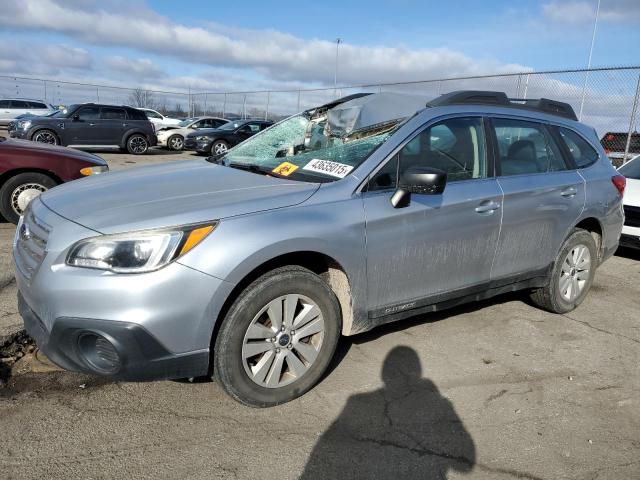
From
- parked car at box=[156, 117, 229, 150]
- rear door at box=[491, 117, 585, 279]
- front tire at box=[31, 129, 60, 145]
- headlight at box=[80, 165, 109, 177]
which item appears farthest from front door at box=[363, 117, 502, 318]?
parked car at box=[156, 117, 229, 150]

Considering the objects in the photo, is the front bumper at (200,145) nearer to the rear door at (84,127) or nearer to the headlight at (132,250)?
the rear door at (84,127)

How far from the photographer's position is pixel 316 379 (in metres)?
3.11

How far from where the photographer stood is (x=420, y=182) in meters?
3.04

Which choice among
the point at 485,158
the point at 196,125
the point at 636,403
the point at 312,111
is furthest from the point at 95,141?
the point at 636,403

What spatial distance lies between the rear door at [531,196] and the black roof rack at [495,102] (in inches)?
6.6

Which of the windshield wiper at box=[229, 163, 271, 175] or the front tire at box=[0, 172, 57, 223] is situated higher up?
the windshield wiper at box=[229, 163, 271, 175]

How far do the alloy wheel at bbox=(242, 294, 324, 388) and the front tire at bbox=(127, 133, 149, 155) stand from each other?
16.9 m

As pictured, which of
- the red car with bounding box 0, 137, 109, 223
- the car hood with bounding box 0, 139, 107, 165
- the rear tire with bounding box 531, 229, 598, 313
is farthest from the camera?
the car hood with bounding box 0, 139, 107, 165

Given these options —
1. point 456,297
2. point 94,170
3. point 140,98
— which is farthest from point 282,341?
point 140,98

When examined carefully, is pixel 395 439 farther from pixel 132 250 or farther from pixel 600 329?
pixel 600 329

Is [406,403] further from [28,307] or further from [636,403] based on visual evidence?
[28,307]

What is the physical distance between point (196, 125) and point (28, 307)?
2046 cm

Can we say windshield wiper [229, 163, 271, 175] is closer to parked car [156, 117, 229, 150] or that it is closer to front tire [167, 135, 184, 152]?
parked car [156, 117, 229, 150]

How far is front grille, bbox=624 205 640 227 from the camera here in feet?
21.6
